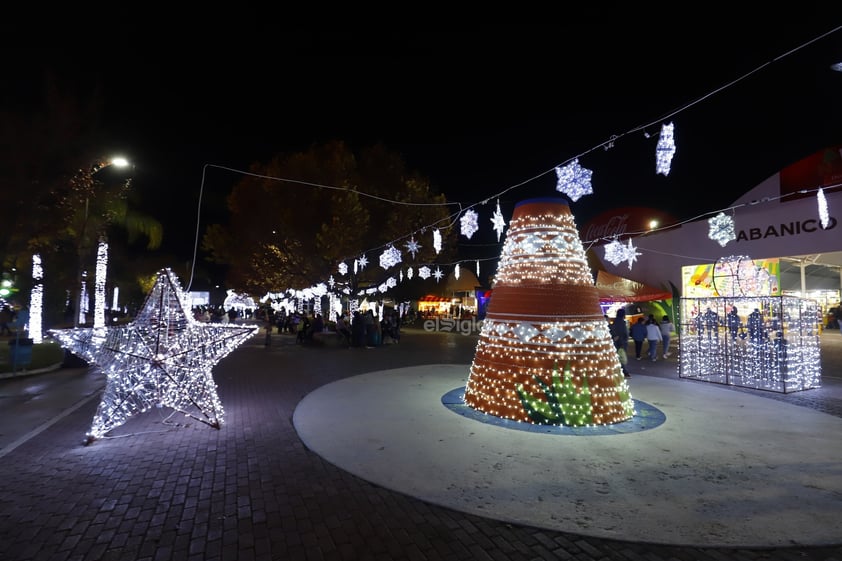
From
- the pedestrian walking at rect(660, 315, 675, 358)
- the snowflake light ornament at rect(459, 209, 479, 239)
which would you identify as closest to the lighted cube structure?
the pedestrian walking at rect(660, 315, 675, 358)

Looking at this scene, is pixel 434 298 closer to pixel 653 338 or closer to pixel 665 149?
pixel 653 338

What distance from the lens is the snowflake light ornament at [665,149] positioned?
6475mm

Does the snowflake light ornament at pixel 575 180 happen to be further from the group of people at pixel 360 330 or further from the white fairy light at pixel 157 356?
the group of people at pixel 360 330

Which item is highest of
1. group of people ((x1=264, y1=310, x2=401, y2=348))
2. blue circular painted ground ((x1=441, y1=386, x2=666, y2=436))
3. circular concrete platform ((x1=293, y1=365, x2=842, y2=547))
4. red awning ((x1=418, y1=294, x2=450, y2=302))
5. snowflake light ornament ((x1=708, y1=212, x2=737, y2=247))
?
snowflake light ornament ((x1=708, y1=212, x2=737, y2=247))

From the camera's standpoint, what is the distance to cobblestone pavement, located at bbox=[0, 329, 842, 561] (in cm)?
307

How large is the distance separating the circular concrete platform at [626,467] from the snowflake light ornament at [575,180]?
3.84 m

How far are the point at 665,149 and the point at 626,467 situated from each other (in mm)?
4664

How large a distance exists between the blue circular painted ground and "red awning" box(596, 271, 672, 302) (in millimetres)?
16966

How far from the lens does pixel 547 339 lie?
6.21 m

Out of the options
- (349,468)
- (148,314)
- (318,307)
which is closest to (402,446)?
(349,468)

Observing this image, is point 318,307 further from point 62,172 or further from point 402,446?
point 402,446

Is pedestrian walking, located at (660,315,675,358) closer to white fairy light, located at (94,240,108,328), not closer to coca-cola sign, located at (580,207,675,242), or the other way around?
coca-cola sign, located at (580,207,675,242)

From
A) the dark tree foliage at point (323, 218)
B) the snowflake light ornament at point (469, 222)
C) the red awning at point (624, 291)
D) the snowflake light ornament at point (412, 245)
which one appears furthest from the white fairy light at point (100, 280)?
the red awning at point (624, 291)

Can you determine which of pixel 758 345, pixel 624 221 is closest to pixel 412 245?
pixel 758 345
